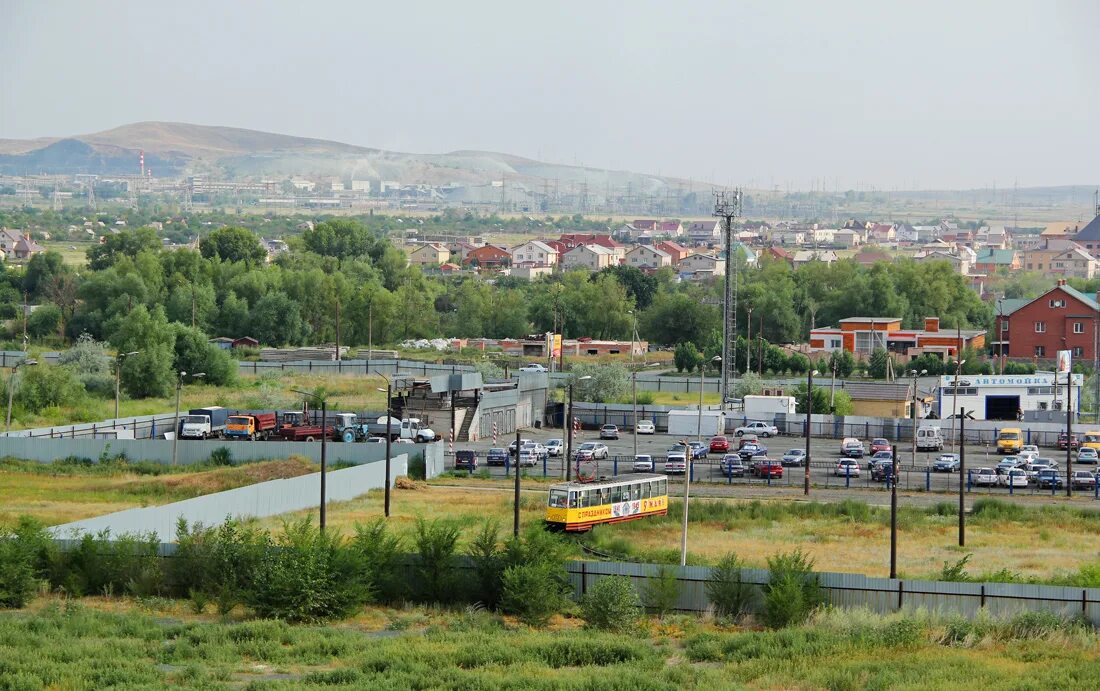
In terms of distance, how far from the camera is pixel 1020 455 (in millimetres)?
43281

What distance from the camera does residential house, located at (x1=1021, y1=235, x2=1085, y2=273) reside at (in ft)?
544

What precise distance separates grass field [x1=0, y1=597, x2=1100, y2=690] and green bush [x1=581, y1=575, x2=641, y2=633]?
277 millimetres

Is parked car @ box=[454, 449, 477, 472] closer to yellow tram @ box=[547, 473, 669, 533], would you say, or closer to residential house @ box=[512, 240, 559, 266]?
yellow tram @ box=[547, 473, 669, 533]

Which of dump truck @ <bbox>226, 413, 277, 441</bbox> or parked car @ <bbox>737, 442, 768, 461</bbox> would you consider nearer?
parked car @ <bbox>737, 442, 768, 461</bbox>

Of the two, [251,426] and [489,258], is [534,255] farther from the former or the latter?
[251,426]

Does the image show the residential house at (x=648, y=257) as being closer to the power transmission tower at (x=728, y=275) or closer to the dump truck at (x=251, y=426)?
the power transmission tower at (x=728, y=275)

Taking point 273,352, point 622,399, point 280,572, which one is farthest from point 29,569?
point 273,352

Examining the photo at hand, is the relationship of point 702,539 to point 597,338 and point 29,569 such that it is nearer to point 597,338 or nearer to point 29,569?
point 29,569

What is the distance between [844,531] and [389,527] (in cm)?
948

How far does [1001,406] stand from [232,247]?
2618 inches

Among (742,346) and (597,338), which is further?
(597,338)

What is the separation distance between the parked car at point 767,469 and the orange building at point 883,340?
3485 centimetres

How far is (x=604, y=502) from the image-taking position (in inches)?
1230

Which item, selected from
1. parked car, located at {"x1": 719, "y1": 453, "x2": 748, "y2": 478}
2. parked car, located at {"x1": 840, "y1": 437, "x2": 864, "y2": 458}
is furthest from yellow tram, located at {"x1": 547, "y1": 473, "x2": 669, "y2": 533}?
parked car, located at {"x1": 840, "y1": 437, "x2": 864, "y2": 458}
